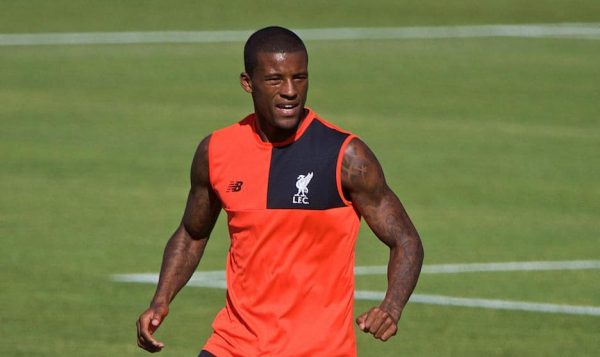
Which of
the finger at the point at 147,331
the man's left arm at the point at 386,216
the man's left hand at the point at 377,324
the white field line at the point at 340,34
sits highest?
the man's left arm at the point at 386,216

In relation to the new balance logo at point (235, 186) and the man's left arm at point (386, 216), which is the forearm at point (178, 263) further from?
the man's left arm at point (386, 216)

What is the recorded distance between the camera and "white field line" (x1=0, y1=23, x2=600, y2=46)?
25.4 m

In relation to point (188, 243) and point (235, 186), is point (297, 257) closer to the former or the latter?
point (235, 186)

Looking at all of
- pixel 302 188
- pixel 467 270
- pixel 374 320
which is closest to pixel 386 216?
pixel 302 188

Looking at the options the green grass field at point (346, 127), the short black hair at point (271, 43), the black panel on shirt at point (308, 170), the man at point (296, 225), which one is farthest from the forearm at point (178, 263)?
the green grass field at point (346, 127)

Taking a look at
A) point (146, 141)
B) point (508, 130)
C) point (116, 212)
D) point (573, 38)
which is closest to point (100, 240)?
point (116, 212)

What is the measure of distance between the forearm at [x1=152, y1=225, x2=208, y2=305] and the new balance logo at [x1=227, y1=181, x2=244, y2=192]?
2.02ft

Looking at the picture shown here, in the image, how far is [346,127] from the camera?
20609 millimetres

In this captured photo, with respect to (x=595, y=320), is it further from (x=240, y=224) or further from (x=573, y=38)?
(x=573, y=38)

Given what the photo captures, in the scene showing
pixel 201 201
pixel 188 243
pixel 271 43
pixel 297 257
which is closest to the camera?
pixel 297 257

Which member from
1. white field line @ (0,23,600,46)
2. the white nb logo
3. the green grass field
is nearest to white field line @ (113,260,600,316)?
the green grass field

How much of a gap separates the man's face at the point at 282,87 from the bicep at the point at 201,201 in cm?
44

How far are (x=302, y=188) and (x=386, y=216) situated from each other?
1.39 feet

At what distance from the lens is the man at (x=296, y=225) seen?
7.67m
